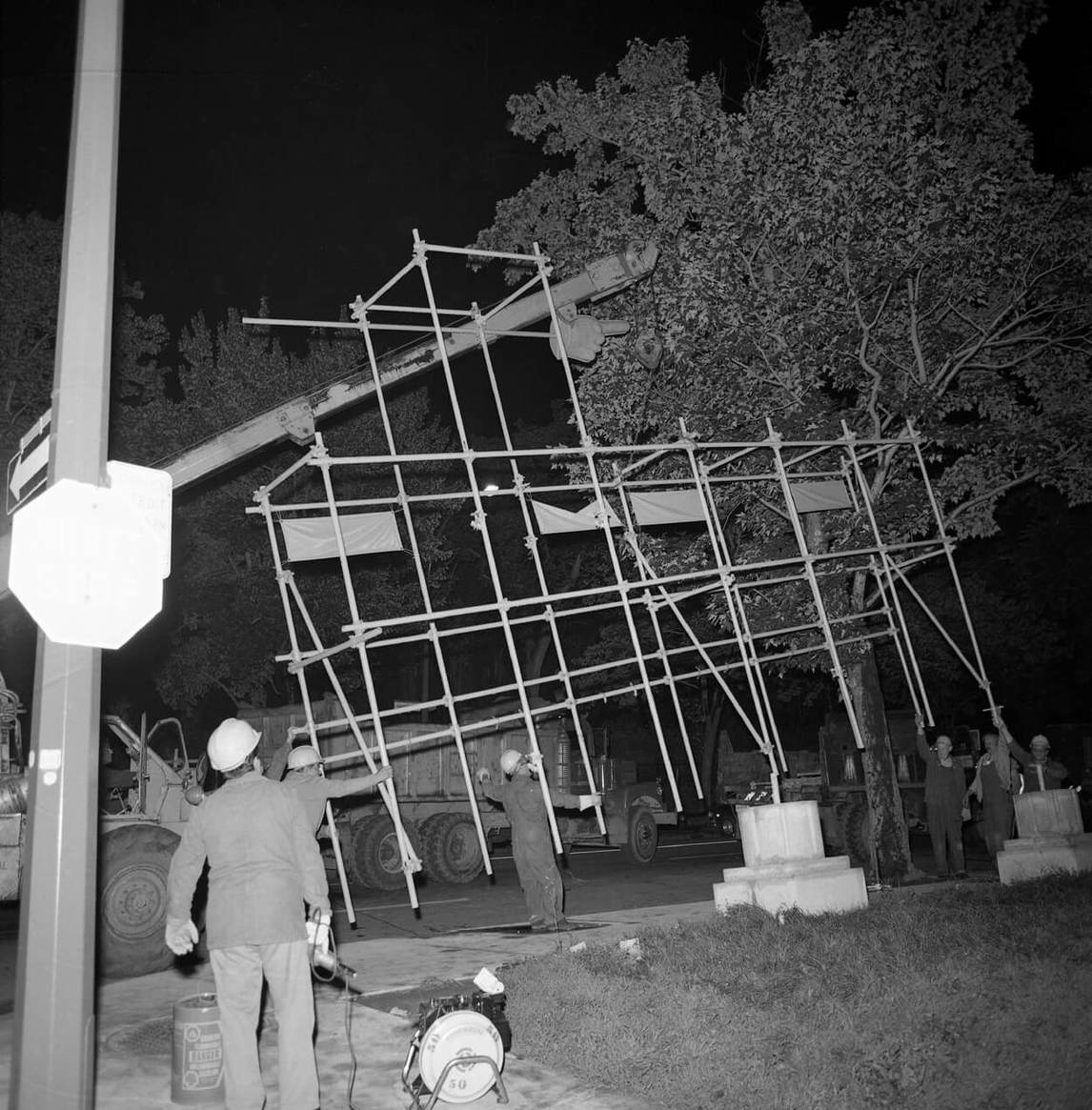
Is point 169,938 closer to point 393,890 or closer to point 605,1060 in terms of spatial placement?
point 605,1060

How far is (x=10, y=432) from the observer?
15.7 metres

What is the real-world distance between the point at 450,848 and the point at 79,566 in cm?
1229

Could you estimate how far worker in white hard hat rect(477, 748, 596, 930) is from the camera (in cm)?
1011

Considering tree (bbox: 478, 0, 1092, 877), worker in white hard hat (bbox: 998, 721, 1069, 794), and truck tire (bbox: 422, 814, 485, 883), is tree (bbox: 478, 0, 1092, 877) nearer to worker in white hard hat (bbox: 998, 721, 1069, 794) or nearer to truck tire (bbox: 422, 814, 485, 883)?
worker in white hard hat (bbox: 998, 721, 1069, 794)

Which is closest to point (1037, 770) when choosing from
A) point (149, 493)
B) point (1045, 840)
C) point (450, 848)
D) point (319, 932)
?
point (1045, 840)

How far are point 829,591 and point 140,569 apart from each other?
10.4 m

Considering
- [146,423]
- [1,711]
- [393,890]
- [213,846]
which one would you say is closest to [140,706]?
[146,423]

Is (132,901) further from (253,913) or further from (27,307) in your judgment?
(27,307)

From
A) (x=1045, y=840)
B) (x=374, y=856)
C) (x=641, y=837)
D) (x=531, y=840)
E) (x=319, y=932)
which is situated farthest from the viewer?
(x=641, y=837)

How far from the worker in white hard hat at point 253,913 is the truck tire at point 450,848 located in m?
10.3

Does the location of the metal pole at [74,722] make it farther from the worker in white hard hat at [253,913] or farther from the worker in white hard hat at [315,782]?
the worker in white hard hat at [315,782]

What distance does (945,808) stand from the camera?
13.9m

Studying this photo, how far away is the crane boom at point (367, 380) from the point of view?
10.4 m

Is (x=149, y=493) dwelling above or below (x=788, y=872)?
above
